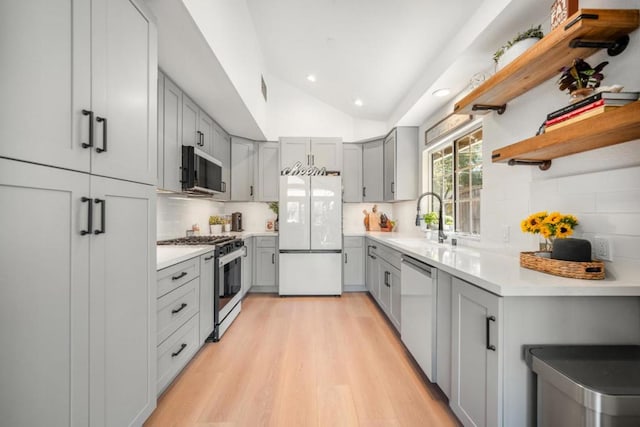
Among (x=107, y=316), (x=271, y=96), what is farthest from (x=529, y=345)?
(x=271, y=96)

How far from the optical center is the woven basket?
3.85ft

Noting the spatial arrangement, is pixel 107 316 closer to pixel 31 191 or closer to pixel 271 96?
pixel 31 191

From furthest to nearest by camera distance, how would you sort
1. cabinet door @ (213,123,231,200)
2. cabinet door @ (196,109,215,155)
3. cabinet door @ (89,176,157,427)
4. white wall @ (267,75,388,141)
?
white wall @ (267,75,388,141) → cabinet door @ (213,123,231,200) → cabinet door @ (196,109,215,155) → cabinet door @ (89,176,157,427)

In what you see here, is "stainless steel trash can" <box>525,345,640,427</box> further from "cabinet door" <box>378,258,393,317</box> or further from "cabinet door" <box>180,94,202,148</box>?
"cabinet door" <box>180,94,202,148</box>

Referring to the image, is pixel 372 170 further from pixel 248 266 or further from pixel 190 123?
pixel 190 123

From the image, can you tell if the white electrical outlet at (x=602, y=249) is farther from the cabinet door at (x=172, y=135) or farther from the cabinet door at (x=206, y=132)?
the cabinet door at (x=206, y=132)

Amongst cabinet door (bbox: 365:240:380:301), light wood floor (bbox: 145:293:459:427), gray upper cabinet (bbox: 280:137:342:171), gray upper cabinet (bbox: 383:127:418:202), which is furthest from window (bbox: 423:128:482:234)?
gray upper cabinet (bbox: 280:137:342:171)

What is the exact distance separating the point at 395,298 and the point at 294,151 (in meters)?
2.71

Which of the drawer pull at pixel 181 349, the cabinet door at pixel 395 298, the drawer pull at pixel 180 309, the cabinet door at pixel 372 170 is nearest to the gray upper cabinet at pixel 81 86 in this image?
the drawer pull at pixel 180 309

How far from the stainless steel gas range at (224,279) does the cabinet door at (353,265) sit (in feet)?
5.27

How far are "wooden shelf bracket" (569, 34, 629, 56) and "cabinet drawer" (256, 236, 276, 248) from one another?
3.62m

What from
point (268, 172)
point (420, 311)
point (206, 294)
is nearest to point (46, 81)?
point (206, 294)

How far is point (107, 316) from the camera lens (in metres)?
1.17

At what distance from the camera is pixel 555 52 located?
134cm
